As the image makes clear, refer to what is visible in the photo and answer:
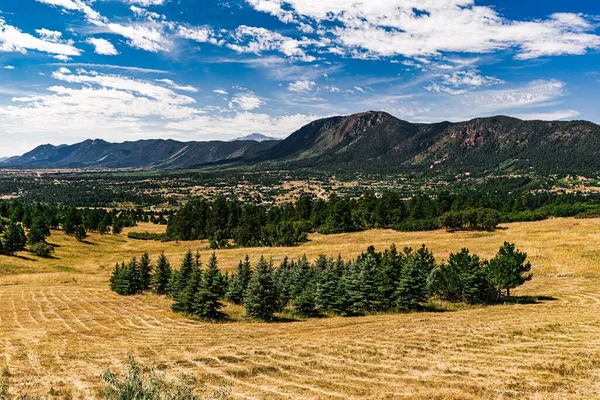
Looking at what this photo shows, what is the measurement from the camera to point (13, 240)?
93562 mm

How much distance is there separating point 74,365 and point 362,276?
33.5m

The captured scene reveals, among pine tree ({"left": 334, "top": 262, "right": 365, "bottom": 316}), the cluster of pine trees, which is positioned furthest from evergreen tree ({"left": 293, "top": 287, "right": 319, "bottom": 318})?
pine tree ({"left": 334, "top": 262, "right": 365, "bottom": 316})

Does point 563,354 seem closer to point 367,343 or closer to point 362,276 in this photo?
point 367,343

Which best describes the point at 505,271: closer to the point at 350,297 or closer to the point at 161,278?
the point at 350,297

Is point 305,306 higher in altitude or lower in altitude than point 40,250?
higher

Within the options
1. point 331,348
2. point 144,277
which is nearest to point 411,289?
point 331,348

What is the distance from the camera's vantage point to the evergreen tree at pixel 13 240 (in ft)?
302

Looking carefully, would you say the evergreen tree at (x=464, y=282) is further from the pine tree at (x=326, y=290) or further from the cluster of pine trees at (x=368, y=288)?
the pine tree at (x=326, y=290)

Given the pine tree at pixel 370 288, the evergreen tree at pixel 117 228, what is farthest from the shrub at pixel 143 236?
the pine tree at pixel 370 288

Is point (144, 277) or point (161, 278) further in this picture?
point (144, 277)

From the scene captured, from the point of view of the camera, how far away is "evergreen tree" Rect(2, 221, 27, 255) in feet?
302

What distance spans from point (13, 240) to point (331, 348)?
95.8m

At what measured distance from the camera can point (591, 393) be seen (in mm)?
19672

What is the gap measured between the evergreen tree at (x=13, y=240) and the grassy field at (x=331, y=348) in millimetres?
38552
